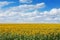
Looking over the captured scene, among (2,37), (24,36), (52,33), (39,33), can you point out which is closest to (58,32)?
(52,33)

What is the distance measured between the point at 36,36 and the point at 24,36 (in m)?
0.84

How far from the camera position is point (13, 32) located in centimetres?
1541

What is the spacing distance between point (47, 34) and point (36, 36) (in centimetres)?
82

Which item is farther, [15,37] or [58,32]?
[58,32]

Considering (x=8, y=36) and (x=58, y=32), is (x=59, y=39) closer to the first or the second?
(x=58, y=32)

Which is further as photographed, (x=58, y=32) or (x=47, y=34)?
(x=58, y=32)

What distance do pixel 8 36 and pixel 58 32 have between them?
12.5ft

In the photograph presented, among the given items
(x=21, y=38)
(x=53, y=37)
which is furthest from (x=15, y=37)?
(x=53, y=37)

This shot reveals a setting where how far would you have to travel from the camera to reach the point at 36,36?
14703mm

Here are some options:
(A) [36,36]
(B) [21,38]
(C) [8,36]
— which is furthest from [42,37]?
(C) [8,36]

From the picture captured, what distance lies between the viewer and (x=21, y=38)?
14.7 metres

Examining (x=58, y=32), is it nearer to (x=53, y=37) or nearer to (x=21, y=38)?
(x=53, y=37)

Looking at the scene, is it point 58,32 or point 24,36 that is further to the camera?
point 58,32

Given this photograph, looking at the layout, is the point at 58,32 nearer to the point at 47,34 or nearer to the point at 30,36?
the point at 47,34
